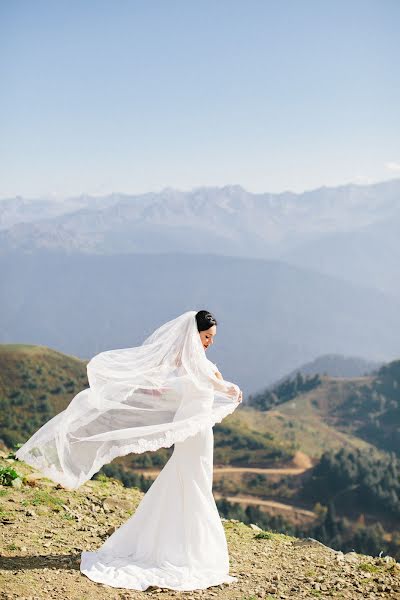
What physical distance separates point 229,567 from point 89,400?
9.19 feet

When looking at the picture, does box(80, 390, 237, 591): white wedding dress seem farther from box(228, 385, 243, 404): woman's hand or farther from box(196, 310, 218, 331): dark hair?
box(196, 310, 218, 331): dark hair

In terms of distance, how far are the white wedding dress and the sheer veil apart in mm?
323

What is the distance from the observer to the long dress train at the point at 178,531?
7617 mm

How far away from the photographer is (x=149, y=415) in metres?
8.17

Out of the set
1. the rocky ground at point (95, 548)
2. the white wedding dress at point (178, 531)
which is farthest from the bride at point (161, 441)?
the rocky ground at point (95, 548)

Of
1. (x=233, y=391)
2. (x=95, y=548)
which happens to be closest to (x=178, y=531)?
(x=95, y=548)

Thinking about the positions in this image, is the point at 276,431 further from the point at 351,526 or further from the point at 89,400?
the point at 89,400

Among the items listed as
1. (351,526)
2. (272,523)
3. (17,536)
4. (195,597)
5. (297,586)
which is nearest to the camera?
(195,597)

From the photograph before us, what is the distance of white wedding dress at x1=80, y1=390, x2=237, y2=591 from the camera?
25.0 ft

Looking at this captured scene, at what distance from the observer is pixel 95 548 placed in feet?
28.2

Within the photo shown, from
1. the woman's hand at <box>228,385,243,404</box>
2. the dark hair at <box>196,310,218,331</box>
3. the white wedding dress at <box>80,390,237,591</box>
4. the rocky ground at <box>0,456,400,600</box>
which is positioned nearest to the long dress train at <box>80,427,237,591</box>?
the white wedding dress at <box>80,390,237,591</box>

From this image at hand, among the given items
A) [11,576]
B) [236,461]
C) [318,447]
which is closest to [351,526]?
[236,461]

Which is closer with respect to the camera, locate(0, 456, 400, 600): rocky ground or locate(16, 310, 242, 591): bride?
locate(0, 456, 400, 600): rocky ground

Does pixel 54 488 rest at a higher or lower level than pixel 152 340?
lower
